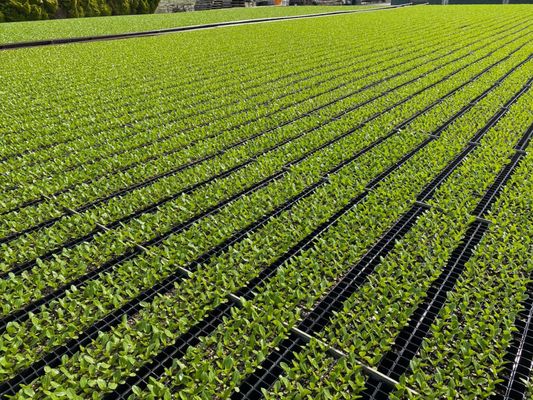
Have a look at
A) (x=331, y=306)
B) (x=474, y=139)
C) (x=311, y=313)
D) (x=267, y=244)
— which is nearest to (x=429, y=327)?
(x=331, y=306)

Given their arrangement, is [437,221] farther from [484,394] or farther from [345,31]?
[345,31]

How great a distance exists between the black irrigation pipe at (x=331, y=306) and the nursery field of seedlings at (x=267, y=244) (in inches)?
0.6

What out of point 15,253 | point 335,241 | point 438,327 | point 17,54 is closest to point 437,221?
point 335,241

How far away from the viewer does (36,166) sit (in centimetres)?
523

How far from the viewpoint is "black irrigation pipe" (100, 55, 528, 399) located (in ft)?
8.50

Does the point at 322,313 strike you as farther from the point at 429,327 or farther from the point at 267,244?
the point at 267,244

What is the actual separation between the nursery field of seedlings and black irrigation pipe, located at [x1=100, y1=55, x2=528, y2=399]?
0.02m

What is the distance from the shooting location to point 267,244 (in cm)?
379

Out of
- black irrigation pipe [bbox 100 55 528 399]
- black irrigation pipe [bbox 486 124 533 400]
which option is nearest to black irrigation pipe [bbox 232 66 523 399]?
black irrigation pipe [bbox 100 55 528 399]

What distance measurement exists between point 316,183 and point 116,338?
297 cm

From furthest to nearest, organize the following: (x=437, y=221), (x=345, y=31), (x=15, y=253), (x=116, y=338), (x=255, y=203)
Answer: (x=345, y=31) → (x=255, y=203) → (x=437, y=221) → (x=15, y=253) → (x=116, y=338)

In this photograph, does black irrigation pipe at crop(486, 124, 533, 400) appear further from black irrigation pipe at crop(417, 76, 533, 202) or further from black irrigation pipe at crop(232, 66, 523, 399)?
black irrigation pipe at crop(417, 76, 533, 202)

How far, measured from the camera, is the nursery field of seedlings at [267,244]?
2607 mm

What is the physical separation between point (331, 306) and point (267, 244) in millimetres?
880
